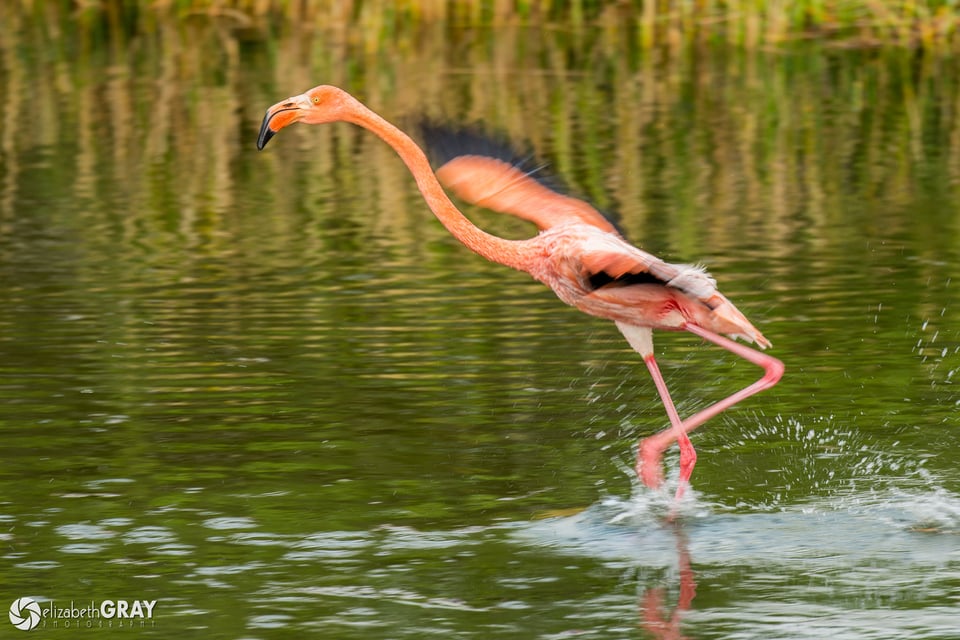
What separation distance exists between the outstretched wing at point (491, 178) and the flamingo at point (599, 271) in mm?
121

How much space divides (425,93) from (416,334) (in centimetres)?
1137

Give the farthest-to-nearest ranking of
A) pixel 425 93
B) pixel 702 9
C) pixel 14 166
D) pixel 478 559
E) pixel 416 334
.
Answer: pixel 702 9 → pixel 425 93 → pixel 14 166 → pixel 416 334 → pixel 478 559

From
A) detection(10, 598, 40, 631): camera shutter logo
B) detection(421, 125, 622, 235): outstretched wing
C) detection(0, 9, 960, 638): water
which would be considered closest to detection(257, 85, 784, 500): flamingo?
detection(421, 125, 622, 235): outstretched wing

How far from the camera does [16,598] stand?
6.75 m

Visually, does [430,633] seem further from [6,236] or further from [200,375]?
[6,236]

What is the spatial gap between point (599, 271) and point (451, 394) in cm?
220

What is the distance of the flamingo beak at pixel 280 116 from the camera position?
26.1ft

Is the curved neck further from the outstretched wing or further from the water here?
the water

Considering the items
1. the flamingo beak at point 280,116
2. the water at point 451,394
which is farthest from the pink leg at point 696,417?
the flamingo beak at point 280,116

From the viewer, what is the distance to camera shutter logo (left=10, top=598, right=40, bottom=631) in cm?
650

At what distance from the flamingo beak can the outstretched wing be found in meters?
0.85

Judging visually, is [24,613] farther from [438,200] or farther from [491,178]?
[491,178]

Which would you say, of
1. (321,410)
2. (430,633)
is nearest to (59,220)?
(321,410)

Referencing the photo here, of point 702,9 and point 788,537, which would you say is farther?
point 702,9
